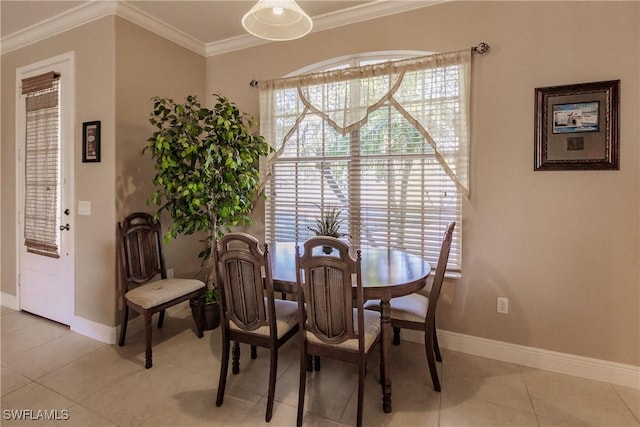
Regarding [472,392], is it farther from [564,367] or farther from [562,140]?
[562,140]

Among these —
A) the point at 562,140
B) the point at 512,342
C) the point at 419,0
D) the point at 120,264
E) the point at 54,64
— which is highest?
the point at 419,0

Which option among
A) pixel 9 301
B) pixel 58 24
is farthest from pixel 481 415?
pixel 9 301

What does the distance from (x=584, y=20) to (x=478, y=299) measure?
6.68 feet

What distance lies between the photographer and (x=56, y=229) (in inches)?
121

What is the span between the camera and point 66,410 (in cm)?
195

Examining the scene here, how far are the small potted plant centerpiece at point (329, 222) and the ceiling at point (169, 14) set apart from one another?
1644 millimetres

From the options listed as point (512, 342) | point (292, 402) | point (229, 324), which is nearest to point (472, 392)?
point (512, 342)

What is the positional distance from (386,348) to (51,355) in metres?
2.54

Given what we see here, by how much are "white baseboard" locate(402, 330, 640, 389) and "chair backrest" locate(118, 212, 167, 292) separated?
7.79ft

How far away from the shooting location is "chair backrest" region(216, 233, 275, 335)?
6.00 ft

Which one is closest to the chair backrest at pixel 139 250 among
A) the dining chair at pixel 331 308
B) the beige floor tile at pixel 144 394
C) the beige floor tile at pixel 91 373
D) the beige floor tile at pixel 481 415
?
the beige floor tile at pixel 91 373

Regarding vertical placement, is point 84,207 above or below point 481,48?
below

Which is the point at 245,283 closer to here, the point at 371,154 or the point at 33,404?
the point at 33,404

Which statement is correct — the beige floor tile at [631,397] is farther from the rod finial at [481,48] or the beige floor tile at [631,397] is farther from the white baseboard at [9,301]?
the white baseboard at [9,301]
